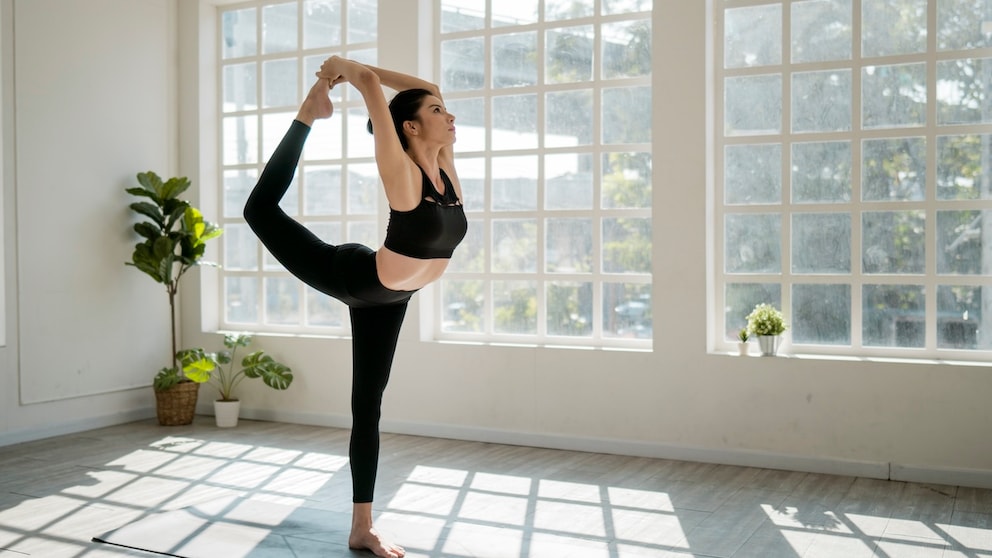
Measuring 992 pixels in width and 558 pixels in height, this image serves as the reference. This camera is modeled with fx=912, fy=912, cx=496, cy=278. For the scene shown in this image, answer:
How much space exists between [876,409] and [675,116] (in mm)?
1838

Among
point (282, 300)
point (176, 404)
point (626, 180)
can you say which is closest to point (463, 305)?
point (626, 180)

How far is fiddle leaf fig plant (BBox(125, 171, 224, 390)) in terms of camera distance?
5.94 meters

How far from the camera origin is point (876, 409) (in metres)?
4.54

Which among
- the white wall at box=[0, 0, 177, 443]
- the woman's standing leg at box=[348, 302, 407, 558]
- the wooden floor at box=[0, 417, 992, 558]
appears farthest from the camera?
the white wall at box=[0, 0, 177, 443]

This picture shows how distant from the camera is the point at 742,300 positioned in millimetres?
4992

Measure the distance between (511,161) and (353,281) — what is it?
2724 millimetres

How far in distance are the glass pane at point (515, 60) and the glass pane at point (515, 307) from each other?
1.23 m

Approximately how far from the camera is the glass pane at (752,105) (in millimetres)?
4922

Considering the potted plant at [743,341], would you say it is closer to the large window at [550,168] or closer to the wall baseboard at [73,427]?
the large window at [550,168]

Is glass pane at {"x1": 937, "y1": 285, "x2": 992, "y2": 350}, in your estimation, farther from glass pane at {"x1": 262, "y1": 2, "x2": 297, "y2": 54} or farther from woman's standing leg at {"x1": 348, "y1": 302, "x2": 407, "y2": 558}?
glass pane at {"x1": 262, "y1": 2, "x2": 297, "y2": 54}

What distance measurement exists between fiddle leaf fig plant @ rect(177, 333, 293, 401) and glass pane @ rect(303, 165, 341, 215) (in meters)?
0.98

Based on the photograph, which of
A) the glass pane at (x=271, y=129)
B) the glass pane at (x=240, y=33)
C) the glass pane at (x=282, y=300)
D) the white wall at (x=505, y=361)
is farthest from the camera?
the glass pane at (x=240, y=33)

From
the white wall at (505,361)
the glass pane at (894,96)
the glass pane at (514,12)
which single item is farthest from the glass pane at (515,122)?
the glass pane at (894,96)

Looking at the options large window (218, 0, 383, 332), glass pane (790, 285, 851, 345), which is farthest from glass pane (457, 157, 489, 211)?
glass pane (790, 285, 851, 345)
